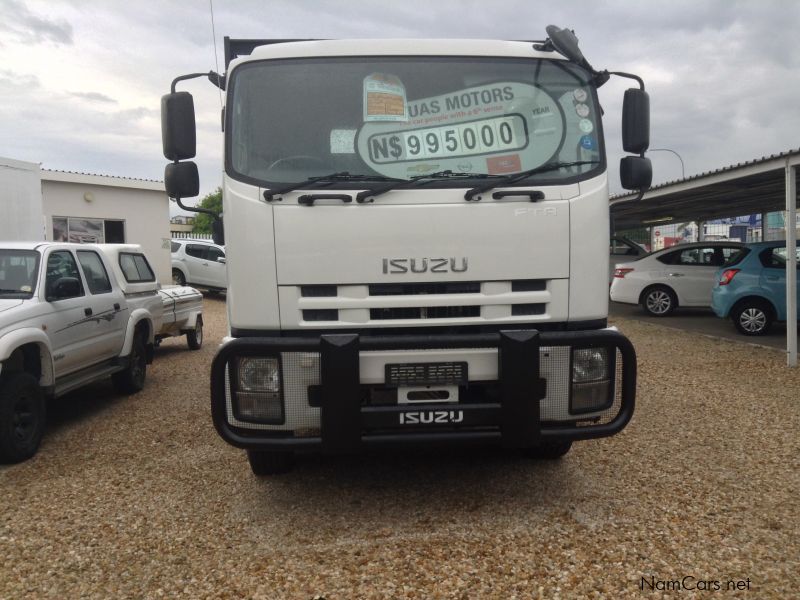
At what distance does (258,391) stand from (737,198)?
14015 mm

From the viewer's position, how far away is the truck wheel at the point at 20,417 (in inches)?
192

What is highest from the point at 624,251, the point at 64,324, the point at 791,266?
the point at 624,251

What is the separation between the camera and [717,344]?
34.7 feet

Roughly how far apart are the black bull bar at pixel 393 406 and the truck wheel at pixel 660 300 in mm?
11479

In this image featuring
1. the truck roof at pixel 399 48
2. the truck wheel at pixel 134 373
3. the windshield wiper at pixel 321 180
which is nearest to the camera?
the windshield wiper at pixel 321 180

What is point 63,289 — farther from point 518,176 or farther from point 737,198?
point 737,198

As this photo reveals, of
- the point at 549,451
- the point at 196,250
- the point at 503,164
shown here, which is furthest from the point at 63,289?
the point at 196,250

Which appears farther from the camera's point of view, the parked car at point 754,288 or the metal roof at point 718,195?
the parked car at point 754,288

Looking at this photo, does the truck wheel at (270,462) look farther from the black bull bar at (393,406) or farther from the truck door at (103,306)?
the truck door at (103,306)

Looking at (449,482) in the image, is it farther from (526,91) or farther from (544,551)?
(526,91)

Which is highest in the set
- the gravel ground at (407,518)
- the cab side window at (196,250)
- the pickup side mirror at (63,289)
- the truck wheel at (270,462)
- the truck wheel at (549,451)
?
the cab side window at (196,250)

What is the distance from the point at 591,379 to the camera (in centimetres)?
367

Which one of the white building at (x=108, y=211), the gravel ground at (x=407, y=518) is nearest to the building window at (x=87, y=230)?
the white building at (x=108, y=211)

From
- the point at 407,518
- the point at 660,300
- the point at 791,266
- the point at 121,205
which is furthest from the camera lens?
the point at 121,205
